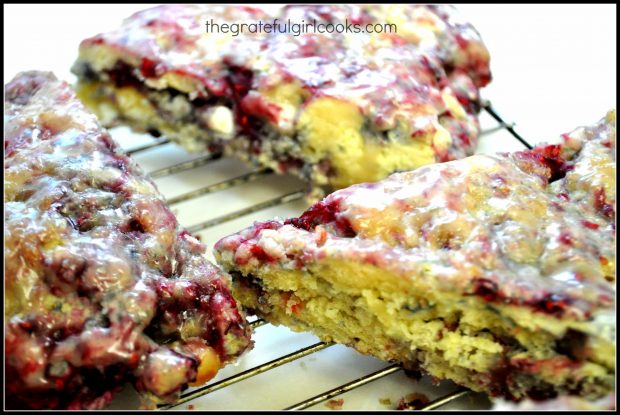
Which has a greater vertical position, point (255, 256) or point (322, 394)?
point (255, 256)

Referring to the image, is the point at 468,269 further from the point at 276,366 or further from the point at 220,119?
the point at 220,119

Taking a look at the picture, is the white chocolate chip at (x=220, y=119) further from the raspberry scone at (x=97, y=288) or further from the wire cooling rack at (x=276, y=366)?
the raspberry scone at (x=97, y=288)

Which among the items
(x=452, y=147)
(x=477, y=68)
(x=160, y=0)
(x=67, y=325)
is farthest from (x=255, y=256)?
(x=160, y=0)

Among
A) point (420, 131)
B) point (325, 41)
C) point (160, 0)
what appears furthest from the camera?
point (160, 0)

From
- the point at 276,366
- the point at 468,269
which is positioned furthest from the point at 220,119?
the point at 468,269

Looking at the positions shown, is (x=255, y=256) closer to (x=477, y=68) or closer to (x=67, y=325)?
(x=67, y=325)

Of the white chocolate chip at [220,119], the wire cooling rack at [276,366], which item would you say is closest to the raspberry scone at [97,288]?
the wire cooling rack at [276,366]
